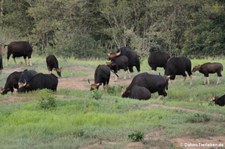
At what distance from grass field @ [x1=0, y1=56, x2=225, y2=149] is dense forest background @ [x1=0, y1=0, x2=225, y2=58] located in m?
22.6

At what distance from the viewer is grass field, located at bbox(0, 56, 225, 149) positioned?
10.2 metres

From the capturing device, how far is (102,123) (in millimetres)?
11922

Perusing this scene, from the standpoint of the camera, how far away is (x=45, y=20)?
43781 millimetres

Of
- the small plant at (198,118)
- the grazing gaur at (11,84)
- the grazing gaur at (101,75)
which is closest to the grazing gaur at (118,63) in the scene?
the grazing gaur at (101,75)

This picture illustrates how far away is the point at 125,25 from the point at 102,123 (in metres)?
32.5

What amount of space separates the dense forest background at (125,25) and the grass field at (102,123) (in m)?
22.6

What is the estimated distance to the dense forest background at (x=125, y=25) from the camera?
127 feet

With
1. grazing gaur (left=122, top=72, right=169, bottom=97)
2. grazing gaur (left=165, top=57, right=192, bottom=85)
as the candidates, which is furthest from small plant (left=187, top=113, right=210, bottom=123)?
grazing gaur (left=165, top=57, right=192, bottom=85)

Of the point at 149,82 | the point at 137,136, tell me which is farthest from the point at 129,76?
the point at 137,136

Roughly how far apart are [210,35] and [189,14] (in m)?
4.35

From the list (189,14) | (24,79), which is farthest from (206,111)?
(189,14)

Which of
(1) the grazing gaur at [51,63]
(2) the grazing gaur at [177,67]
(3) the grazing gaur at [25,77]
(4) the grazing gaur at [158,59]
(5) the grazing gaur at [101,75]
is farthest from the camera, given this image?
(4) the grazing gaur at [158,59]

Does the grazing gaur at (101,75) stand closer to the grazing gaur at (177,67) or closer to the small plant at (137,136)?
the grazing gaur at (177,67)

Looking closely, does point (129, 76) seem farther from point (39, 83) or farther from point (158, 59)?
A: point (39, 83)
